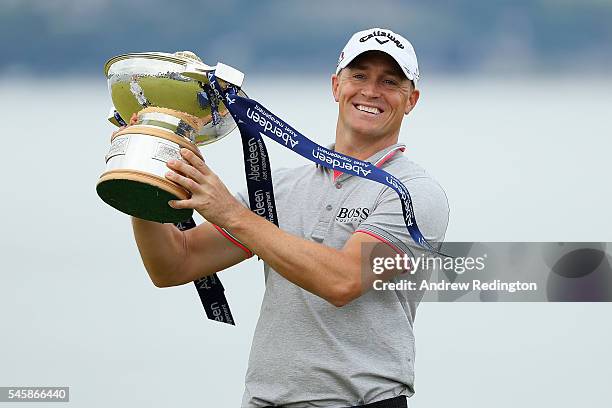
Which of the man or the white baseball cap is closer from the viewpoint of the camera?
the man

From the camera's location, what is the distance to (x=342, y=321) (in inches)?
69.8

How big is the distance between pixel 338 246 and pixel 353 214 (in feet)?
0.22

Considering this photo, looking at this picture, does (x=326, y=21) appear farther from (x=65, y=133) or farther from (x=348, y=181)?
(x=348, y=181)

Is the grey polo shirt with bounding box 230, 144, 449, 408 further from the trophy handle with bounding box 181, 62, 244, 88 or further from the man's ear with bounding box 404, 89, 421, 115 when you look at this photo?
the trophy handle with bounding box 181, 62, 244, 88

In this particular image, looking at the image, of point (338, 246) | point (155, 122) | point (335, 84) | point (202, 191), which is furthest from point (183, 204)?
point (335, 84)

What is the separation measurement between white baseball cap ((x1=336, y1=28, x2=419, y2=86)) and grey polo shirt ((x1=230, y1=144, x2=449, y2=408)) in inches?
6.7

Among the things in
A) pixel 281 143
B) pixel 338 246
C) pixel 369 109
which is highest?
pixel 369 109

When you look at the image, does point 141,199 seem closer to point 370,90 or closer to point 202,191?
point 202,191

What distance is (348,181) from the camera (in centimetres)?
188

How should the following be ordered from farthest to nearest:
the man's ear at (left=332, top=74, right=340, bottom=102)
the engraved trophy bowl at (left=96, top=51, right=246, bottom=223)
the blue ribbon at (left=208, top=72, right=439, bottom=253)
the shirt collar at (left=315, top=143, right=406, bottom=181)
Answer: the man's ear at (left=332, top=74, right=340, bottom=102)
the shirt collar at (left=315, top=143, right=406, bottom=181)
the blue ribbon at (left=208, top=72, right=439, bottom=253)
the engraved trophy bowl at (left=96, top=51, right=246, bottom=223)

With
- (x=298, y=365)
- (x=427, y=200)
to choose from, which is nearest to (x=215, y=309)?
(x=298, y=365)

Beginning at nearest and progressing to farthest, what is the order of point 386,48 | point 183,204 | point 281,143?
point 183,204 < point 281,143 < point 386,48

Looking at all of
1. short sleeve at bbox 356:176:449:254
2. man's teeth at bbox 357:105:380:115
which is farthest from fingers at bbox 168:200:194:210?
man's teeth at bbox 357:105:380:115

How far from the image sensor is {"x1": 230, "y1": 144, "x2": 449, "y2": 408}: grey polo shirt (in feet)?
5.75
